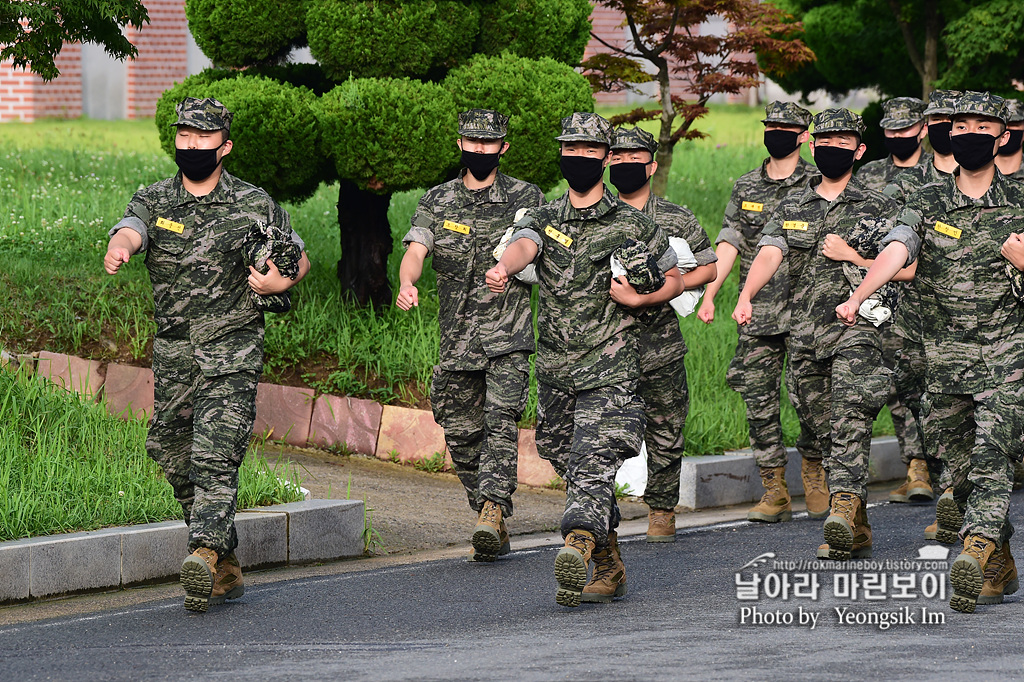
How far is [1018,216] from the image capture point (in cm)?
637

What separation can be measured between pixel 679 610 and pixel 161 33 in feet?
86.5

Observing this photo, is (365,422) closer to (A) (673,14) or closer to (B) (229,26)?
(B) (229,26)

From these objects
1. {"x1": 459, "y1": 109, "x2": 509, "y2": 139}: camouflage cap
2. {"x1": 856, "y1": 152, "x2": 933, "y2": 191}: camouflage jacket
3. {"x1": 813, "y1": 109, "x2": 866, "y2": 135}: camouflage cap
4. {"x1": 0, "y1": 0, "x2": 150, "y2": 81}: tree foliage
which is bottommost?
{"x1": 856, "y1": 152, "x2": 933, "y2": 191}: camouflage jacket

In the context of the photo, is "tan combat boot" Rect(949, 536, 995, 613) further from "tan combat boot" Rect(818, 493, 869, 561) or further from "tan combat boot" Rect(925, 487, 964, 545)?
"tan combat boot" Rect(925, 487, 964, 545)

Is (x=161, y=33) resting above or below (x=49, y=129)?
above

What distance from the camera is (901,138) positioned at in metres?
9.31

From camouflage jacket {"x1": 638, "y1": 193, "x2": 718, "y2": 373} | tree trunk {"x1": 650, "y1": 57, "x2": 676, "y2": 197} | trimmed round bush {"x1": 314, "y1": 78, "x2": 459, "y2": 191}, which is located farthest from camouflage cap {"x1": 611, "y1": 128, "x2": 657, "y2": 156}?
tree trunk {"x1": 650, "y1": 57, "x2": 676, "y2": 197}

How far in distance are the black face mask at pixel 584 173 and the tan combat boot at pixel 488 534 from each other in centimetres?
179

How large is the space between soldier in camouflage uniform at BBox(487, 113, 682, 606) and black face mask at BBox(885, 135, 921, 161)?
126 inches

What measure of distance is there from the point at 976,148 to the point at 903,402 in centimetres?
321

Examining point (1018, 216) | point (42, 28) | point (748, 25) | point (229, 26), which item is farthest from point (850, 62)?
point (1018, 216)

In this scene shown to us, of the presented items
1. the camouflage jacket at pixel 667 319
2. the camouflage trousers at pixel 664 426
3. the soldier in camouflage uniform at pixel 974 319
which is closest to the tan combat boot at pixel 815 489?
the camouflage trousers at pixel 664 426

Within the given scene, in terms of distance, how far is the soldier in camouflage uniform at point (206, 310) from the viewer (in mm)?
6430

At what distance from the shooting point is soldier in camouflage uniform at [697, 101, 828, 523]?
28.4 ft
